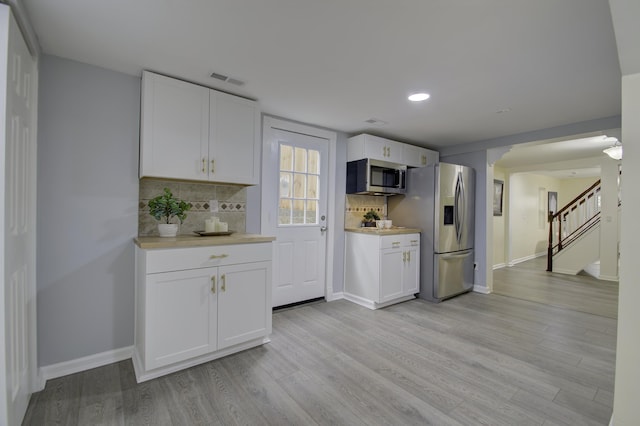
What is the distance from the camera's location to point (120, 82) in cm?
235

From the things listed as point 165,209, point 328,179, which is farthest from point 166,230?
point 328,179

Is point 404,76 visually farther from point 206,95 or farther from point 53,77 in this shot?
point 53,77

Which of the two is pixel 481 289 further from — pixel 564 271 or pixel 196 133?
pixel 196 133

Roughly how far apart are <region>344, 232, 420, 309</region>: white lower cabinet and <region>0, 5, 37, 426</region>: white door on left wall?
9.74 ft

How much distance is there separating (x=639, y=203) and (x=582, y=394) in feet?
4.40

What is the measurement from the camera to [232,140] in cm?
267

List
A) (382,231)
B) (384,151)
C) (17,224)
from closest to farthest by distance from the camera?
(17,224)
(382,231)
(384,151)

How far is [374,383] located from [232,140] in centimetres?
220

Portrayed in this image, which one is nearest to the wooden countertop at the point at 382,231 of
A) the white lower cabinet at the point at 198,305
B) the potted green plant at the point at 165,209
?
the white lower cabinet at the point at 198,305

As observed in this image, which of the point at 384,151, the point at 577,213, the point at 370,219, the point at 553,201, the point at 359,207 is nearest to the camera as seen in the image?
the point at 384,151

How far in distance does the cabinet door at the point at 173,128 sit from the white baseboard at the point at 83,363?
1.39 metres

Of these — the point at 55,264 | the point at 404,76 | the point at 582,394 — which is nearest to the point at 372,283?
the point at 582,394

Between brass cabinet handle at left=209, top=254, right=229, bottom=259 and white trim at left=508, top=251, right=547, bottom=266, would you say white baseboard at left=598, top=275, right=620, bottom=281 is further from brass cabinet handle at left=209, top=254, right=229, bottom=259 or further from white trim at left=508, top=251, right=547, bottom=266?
brass cabinet handle at left=209, top=254, right=229, bottom=259

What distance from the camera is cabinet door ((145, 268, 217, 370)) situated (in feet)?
6.68
